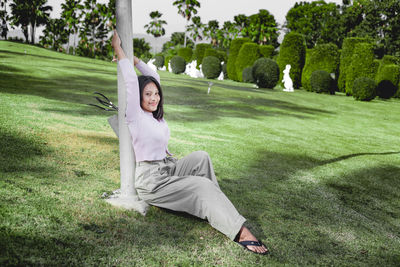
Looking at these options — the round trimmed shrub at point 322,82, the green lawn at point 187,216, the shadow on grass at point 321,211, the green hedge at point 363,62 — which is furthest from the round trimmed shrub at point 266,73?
the shadow on grass at point 321,211

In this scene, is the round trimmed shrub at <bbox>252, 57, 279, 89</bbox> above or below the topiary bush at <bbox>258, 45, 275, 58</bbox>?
below

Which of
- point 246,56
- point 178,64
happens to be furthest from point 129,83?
point 178,64

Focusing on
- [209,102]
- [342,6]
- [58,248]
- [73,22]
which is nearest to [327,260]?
[58,248]

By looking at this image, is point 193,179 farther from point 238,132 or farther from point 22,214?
point 238,132

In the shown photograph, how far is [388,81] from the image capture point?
25.7 m

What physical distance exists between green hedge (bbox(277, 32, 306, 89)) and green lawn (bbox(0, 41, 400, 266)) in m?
17.5

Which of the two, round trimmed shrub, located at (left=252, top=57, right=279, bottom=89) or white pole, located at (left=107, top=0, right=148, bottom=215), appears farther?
round trimmed shrub, located at (left=252, top=57, right=279, bottom=89)

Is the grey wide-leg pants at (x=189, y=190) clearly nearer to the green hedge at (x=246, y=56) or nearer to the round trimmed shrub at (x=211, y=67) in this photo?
the green hedge at (x=246, y=56)

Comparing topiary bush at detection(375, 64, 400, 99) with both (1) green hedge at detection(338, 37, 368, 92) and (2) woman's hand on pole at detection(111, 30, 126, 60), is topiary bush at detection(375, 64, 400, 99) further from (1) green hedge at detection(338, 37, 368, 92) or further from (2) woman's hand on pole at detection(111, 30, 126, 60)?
(2) woman's hand on pole at detection(111, 30, 126, 60)

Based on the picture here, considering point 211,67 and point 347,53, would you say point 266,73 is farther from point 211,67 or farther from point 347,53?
point 211,67

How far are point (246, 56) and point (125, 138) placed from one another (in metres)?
28.0

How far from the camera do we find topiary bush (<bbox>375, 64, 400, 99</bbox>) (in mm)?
25547

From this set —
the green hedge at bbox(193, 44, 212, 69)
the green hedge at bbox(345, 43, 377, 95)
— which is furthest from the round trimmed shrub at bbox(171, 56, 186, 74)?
the green hedge at bbox(345, 43, 377, 95)

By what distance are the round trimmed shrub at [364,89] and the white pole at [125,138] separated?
66.0ft
